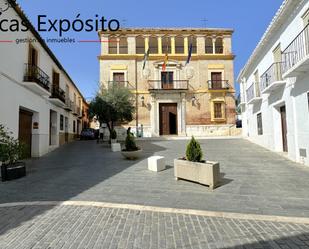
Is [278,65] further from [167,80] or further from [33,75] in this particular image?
[167,80]

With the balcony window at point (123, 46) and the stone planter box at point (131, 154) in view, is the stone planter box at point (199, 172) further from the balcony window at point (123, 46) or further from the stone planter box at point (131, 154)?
the balcony window at point (123, 46)

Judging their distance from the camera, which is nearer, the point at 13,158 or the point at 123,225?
the point at 123,225

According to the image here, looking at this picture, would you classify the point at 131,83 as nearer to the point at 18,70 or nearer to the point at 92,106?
the point at 92,106

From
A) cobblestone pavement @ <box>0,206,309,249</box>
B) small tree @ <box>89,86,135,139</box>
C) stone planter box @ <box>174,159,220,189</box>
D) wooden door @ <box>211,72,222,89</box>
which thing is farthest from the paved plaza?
wooden door @ <box>211,72,222,89</box>

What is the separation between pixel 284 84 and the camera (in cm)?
999

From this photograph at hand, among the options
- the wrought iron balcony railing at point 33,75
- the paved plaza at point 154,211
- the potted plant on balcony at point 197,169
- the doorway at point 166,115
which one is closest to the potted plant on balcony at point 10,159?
the paved plaza at point 154,211

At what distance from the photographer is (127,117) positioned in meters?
16.1

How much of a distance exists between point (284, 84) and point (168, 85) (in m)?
13.5

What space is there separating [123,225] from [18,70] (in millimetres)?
9807

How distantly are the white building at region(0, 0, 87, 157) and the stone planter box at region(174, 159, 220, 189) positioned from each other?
287 inches

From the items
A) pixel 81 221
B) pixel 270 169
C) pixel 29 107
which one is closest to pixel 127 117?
pixel 29 107

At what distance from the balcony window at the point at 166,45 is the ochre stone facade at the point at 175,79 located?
143 mm

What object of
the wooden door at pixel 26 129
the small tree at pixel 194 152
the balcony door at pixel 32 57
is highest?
the balcony door at pixel 32 57

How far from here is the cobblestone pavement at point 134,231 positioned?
308 centimetres
